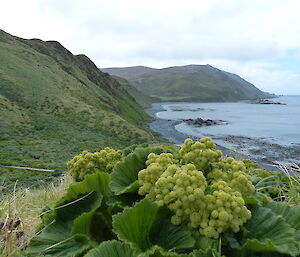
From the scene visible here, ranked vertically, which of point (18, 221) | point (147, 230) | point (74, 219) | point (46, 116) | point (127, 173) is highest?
point (127, 173)

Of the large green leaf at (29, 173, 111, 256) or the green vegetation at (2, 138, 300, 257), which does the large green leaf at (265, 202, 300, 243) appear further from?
the large green leaf at (29, 173, 111, 256)

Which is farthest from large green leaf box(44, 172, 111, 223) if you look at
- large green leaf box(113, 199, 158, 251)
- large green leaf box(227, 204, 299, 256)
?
large green leaf box(227, 204, 299, 256)

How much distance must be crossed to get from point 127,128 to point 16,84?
2273 cm

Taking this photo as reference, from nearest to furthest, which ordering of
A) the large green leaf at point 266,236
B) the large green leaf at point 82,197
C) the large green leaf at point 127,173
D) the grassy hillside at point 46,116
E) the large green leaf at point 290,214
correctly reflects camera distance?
the large green leaf at point 266,236
the large green leaf at point 290,214
the large green leaf at point 127,173
the large green leaf at point 82,197
the grassy hillside at point 46,116

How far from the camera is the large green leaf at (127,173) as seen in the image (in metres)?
2.89

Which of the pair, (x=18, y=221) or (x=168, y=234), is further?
(x=18, y=221)

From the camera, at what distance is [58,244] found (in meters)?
2.72

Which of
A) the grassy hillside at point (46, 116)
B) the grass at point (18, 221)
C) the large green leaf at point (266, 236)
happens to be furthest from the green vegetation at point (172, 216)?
the grassy hillside at point (46, 116)

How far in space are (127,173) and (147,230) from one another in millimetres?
746

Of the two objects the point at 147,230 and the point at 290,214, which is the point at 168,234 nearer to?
the point at 147,230

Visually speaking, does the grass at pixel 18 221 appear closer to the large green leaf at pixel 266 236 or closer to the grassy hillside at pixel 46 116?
the large green leaf at pixel 266 236

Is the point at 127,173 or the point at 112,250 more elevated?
the point at 127,173

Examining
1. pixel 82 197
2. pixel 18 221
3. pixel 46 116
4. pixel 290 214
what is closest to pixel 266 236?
pixel 290 214

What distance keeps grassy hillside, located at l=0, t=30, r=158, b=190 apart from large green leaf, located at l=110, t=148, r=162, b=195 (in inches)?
966
